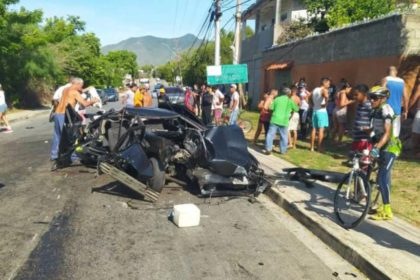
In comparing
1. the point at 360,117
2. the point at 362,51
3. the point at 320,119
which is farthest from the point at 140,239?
the point at 362,51

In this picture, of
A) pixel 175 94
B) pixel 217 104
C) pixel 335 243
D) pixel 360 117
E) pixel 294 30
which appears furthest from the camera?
pixel 175 94

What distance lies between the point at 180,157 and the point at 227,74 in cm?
1161

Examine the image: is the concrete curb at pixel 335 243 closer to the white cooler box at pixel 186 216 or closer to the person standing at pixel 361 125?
the person standing at pixel 361 125

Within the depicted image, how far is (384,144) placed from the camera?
20.2ft

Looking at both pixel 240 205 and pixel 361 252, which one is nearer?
pixel 361 252

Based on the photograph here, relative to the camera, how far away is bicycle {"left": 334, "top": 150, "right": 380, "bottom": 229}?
242 inches

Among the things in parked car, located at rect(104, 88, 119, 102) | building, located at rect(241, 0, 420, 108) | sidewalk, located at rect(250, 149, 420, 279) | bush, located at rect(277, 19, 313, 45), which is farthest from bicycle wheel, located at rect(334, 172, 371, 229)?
parked car, located at rect(104, 88, 119, 102)

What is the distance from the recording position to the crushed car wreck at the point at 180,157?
25.0 feet

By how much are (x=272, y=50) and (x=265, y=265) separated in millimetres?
22839

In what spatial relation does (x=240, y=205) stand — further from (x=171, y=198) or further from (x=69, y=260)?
(x=69, y=260)

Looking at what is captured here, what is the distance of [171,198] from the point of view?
7.68 metres

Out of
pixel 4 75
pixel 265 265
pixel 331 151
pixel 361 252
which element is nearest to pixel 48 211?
pixel 265 265

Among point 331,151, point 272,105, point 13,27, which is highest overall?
point 13,27

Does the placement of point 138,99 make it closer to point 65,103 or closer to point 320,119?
point 65,103
